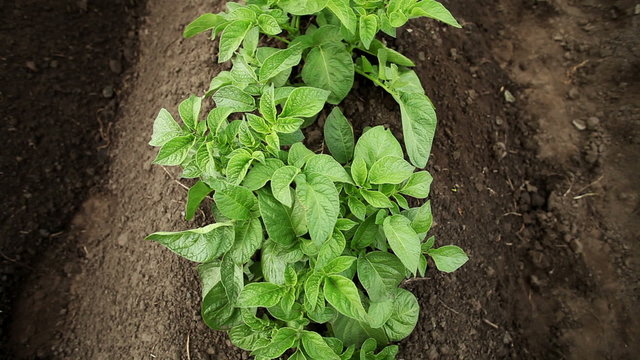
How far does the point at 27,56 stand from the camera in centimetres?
252

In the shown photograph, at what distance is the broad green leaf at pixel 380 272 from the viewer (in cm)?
171

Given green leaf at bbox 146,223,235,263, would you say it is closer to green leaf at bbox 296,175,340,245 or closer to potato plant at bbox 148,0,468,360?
potato plant at bbox 148,0,468,360

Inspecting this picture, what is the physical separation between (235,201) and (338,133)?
53 cm

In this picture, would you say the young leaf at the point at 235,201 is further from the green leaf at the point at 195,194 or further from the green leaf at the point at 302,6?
the green leaf at the point at 302,6

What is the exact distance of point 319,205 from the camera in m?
1.52

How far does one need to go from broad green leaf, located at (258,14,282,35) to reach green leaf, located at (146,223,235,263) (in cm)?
71

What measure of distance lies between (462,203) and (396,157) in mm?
785

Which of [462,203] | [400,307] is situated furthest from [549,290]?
[400,307]

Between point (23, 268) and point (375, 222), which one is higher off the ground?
point (375, 222)

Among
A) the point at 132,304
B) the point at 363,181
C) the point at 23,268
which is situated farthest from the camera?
the point at 23,268

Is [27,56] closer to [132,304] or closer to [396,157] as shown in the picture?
[132,304]

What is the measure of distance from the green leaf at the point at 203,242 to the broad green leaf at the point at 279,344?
34cm

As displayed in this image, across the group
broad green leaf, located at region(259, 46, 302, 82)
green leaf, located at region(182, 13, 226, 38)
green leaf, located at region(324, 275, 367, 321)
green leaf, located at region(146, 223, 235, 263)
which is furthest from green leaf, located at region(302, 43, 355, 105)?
green leaf, located at region(324, 275, 367, 321)

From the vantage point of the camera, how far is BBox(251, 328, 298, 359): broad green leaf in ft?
5.28
